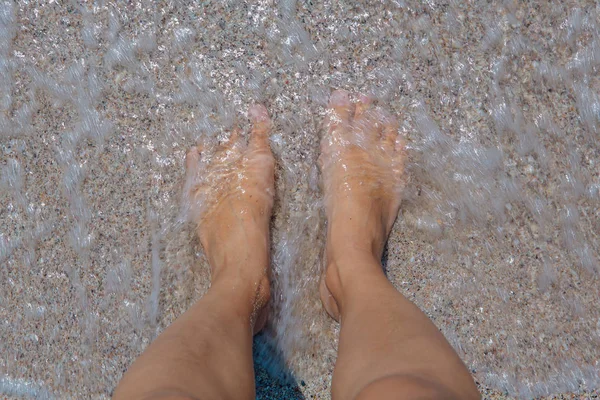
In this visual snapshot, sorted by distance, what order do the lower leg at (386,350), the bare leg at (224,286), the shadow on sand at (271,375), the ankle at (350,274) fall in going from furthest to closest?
the shadow on sand at (271,375) < the ankle at (350,274) < the bare leg at (224,286) < the lower leg at (386,350)

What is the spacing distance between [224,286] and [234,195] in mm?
337

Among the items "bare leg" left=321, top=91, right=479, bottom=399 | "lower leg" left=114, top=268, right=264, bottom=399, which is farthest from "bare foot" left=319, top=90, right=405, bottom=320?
"lower leg" left=114, top=268, right=264, bottom=399

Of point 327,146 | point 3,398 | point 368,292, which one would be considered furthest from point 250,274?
point 3,398

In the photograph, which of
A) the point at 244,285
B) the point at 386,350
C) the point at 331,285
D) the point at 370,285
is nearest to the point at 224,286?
the point at 244,285

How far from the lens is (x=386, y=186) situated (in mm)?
1730

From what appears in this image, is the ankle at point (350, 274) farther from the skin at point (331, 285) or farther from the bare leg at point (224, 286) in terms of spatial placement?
the bare leg at point (224, 286)

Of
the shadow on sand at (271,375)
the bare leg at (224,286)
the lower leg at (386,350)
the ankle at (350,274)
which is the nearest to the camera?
the lower leg at (386,350)

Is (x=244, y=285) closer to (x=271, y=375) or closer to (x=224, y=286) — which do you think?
(x=224, y=286)

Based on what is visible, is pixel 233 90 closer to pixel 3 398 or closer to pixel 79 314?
pixel 79 314

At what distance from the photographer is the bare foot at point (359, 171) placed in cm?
166

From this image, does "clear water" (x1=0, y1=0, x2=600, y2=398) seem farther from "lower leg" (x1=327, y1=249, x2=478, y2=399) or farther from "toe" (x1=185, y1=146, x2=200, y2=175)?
"lower leg" (x1=327, y1=249, x2=478, y2=399)

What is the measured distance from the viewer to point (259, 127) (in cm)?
171

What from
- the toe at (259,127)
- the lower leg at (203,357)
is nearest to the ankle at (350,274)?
the lower leg at (203,357)

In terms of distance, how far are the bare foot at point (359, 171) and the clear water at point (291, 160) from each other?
49mm
